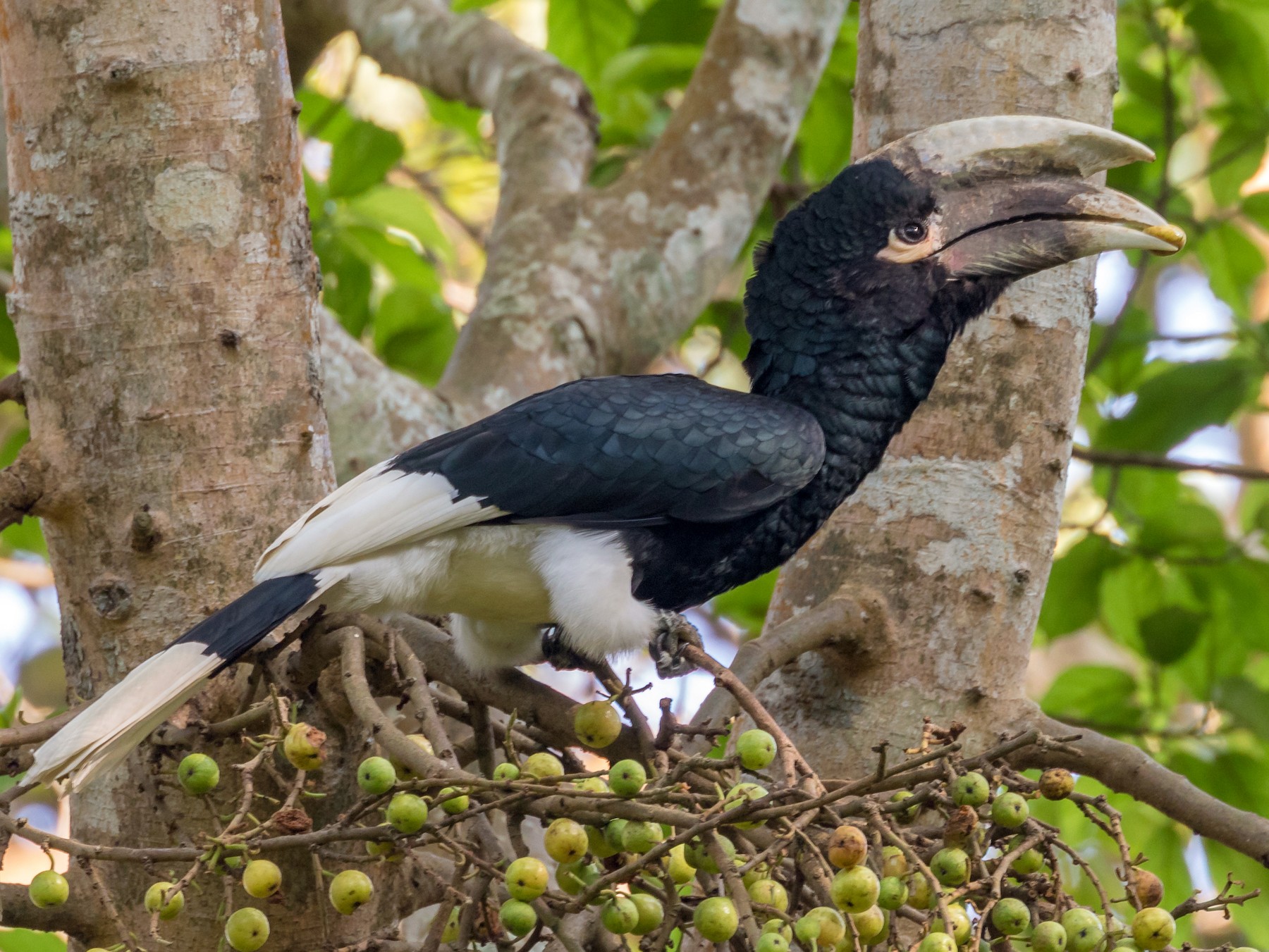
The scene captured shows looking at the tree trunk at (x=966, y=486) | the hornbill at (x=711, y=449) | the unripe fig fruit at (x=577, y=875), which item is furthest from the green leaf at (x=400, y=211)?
the unripe fig fruit at (x=577, y=875)

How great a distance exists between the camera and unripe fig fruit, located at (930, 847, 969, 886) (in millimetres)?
1350

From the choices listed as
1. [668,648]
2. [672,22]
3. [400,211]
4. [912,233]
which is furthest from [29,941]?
[672,22]

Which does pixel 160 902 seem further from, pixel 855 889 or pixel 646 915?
pixel 855 889

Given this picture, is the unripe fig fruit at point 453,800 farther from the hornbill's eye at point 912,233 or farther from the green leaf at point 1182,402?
the green leaf at point 1182,402

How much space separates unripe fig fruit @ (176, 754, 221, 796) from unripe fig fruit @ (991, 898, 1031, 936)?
2.86 feet

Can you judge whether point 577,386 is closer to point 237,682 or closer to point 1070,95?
point 237,682

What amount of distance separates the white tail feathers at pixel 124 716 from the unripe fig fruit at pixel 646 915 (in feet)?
1.89

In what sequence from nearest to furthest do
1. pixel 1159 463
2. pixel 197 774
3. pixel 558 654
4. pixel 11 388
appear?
pixel 197 774 < pixel 11 388 < pixel 558 654 < pixel 1159 463

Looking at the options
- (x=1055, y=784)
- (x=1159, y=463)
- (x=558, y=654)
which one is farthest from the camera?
(x=1159, y=463)

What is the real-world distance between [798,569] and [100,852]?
133cm

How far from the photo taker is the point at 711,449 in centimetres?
204

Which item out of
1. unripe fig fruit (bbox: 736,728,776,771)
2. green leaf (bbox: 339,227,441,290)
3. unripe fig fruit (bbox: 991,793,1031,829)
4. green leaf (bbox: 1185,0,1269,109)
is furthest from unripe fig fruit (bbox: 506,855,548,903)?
green leaf (bbox: 1185,0,1269,109)

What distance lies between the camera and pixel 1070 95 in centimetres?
233

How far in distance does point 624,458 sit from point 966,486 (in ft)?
1.99
